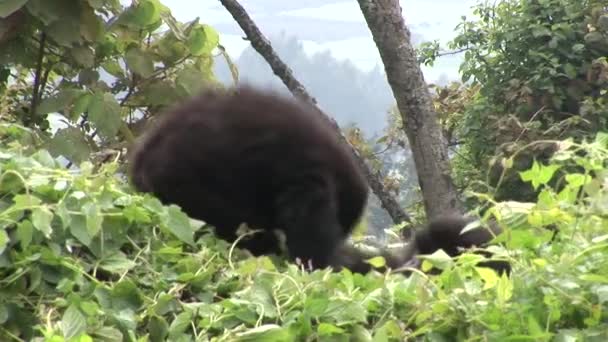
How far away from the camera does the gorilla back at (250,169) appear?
8.16 feet

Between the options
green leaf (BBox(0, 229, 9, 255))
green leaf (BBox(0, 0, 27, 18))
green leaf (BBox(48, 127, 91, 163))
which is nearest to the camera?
green leaf (BBox(0, 229, 9, 255))

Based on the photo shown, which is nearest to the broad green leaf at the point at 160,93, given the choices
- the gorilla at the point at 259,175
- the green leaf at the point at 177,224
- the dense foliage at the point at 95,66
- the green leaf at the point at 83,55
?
the dense foliage at the point at 95,66

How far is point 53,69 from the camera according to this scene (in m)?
3.79

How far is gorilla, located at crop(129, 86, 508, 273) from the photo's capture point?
2.48m

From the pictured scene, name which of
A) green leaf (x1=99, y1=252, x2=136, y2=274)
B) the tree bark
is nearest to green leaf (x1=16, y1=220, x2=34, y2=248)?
green leaf (x1=99, y1=252, x2=136, y2=274)

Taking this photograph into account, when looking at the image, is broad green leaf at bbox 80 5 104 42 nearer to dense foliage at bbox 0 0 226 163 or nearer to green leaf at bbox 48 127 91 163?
dense foliage at bbox 0 0 226 163

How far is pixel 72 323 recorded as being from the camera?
57.2 inches

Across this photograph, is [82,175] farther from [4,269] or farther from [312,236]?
[312,236]

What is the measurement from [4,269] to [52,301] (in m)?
0.09

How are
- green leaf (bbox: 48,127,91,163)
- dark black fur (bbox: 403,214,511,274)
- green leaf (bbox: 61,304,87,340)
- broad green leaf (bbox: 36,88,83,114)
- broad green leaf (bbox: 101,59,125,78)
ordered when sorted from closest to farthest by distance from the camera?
1. green leaf (bbox: 61,304,87,340)
2. dark black fur (bbox: 403,214,511,274)
3. green leaf (bbox: 48,127,91,163)
4. broad green leaf (bbox: 36,88,83,114)
5. broad green leaf (bbox: 101,59,125,78)

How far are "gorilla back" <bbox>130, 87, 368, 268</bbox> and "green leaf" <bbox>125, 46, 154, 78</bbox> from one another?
916 mm

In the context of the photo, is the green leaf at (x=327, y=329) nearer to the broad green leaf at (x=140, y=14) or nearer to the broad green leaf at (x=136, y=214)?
the broad green leaf at (x=136, y=214)

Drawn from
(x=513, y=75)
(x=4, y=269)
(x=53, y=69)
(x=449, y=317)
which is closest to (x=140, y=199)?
(x=4, y=269)

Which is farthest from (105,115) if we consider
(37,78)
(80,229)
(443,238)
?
(80,229)
